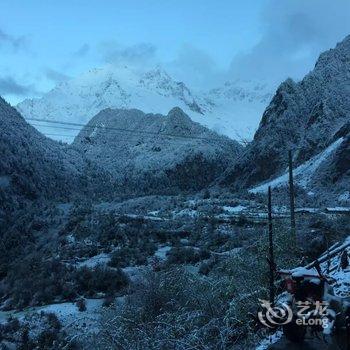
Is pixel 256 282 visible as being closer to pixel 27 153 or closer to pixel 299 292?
pixel 299 292

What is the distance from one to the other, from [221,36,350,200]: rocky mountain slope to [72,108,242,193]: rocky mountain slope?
1389 centimetres

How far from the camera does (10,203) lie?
5931 centimetres

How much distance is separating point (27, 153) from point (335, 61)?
40.0m

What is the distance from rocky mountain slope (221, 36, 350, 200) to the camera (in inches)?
2383

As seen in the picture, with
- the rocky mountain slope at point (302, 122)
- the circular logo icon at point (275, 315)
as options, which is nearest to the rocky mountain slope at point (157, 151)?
the rocky mountain slope at point (302, 122)

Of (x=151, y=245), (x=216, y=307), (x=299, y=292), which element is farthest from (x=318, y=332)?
(x=151, y=245)

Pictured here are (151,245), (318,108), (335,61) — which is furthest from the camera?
(335,61)

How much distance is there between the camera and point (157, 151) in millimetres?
99250

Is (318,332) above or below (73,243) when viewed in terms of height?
below

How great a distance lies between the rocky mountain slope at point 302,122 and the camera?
60.5 meters

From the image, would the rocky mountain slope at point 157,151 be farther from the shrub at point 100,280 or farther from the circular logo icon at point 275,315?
the circular logo icon at point 275,315

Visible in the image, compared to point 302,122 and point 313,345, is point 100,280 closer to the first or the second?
point 313,345

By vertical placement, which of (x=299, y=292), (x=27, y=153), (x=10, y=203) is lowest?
(x=299, y=292)

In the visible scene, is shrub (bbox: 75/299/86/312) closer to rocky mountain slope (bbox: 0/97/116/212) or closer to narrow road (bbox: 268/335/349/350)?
narrow road (bbox: 268/335/349/350)
